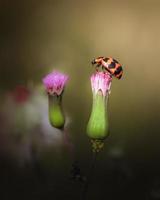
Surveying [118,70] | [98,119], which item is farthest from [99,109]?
[118,70]

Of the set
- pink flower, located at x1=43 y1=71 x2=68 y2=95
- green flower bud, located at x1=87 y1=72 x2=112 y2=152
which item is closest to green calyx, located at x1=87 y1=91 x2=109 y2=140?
green flower bud, located at x1=87 y1=72 x2=112 y2=152

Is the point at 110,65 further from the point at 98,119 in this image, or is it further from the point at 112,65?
the point at 98,119

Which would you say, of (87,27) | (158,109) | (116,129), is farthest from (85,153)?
(87,27)

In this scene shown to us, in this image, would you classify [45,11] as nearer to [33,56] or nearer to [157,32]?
[33,56]

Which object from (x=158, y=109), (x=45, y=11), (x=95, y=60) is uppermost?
(x=45, y=11)

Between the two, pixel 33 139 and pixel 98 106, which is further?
pixel 33 139

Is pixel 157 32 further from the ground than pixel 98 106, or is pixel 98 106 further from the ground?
pixel 157 32
